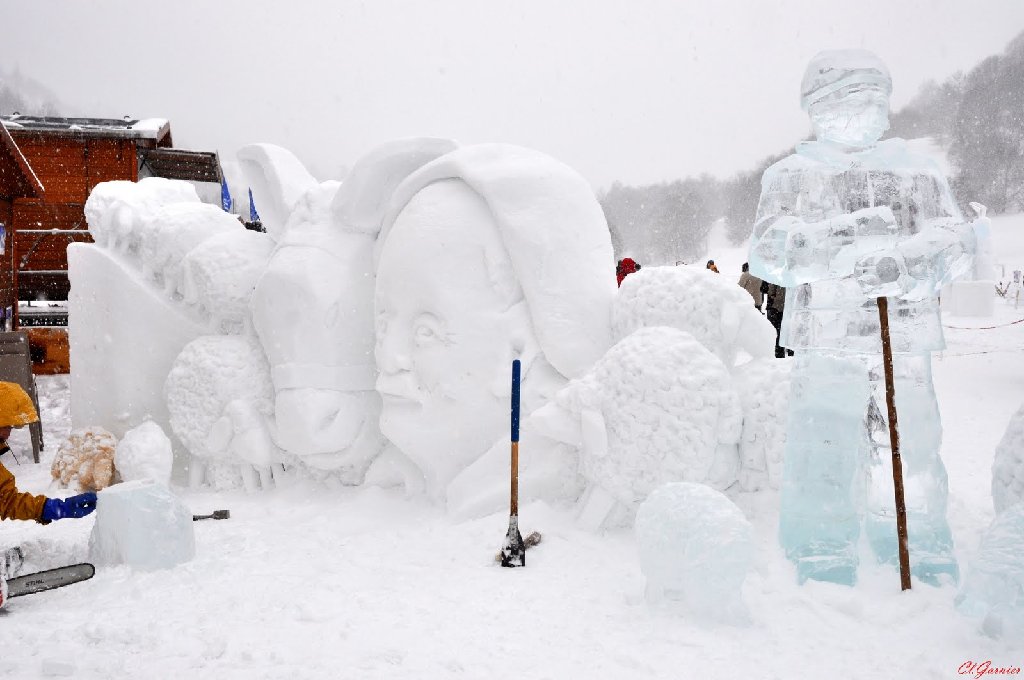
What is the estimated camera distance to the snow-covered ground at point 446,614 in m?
1.99

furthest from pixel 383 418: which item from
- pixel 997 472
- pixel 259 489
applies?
pixel 997 472

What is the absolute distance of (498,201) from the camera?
3287 mm

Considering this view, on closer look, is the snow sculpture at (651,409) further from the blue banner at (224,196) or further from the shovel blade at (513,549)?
the blue banner at (224,196)

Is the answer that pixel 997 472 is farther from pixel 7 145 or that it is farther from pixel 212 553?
pixel 7 145

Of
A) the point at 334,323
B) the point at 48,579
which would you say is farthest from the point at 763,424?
the point at 48,579

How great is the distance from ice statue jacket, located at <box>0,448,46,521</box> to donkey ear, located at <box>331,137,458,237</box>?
75.7 inches

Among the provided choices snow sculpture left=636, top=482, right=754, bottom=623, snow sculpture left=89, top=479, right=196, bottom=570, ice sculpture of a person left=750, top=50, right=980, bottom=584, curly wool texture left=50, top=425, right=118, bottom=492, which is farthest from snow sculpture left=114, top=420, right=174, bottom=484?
ice sculpture of a person left=750, top=50, right=980, bottom=584

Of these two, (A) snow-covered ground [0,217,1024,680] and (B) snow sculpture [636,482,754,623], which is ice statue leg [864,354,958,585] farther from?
(B) snow sculpture [636,482,754,623]

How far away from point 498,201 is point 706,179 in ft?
41.1

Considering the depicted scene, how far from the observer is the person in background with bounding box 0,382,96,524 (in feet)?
8.84

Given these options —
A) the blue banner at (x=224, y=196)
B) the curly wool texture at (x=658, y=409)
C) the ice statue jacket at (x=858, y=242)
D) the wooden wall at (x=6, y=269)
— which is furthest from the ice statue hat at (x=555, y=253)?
the blue banner at (x=224, y=196)

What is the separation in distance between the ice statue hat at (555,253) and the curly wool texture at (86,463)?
2.60 metres

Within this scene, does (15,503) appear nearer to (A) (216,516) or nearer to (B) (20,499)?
(B) (20,499)

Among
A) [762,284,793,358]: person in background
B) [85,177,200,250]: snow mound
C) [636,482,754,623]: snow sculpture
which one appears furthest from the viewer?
[762,284,793,358]: person in background
